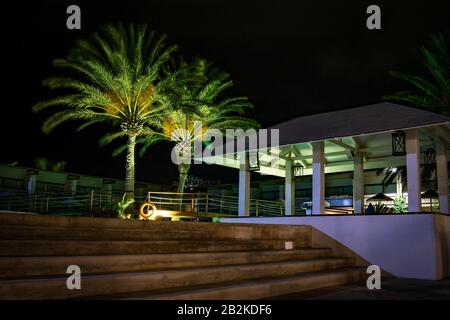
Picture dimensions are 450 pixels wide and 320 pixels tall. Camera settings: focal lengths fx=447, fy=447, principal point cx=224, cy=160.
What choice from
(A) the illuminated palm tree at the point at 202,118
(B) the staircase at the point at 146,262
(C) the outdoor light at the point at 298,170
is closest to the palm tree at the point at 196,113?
(A) the illuminated palm tree at the point at 202,118

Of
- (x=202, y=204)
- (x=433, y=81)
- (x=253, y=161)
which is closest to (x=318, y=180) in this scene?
(x=253, y=161)

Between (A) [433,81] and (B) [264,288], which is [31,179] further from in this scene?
(B) [264,288]

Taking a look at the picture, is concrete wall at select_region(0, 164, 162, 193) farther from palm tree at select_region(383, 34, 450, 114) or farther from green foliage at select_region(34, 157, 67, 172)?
palm tree at select_region(383, 34, 450, 114)

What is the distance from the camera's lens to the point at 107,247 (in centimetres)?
655

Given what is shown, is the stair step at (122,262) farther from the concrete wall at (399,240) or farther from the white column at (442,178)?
Answer: the white column at (442,178)

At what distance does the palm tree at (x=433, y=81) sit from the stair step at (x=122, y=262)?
16.3m

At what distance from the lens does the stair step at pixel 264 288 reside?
223 inches

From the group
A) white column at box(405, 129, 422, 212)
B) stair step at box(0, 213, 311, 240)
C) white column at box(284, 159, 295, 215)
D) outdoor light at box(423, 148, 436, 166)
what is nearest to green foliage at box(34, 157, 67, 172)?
white column at box(284, 159, 295, 215)

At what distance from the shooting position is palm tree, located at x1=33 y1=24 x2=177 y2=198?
→ 63.6ft

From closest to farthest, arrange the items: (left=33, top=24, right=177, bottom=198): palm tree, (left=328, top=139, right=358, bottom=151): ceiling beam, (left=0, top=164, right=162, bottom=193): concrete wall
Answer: (left=328, top=139, right=358, bottom=151): ceiling beam → (left=33, top=24, right=177, bottom=198): palm tree → (left=0, top=164, right=162, bottom=193): concrete wall

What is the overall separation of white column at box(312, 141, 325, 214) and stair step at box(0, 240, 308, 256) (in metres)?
4.01

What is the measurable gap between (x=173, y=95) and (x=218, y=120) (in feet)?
17.7
